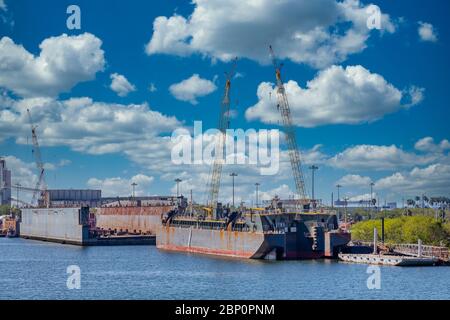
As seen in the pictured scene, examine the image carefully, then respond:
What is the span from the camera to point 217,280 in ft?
215

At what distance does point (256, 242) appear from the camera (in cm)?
9256

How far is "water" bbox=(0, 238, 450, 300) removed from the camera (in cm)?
5541

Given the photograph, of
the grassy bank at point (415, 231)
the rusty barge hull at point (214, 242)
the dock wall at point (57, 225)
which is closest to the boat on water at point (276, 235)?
the rusty barge hull at point (214, 242)

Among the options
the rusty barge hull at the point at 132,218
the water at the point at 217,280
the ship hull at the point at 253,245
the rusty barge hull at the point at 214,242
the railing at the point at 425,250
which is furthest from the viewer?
the rusty barge hull at the point at 132,218

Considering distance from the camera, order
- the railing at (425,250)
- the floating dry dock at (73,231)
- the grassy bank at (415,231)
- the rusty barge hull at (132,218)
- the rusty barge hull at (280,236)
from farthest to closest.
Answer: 1. the rusty barge hull at (132,218)
2. the floating dry dock at (73,231)
3. the grassy bank at (415,231)
4. the rusty barge hull at (280,236)
5. the railing at (425,250)

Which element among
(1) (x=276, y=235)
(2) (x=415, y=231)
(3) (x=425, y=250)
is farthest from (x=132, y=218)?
(3) (x=425, y=250)

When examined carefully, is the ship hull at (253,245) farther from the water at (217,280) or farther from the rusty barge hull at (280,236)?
the water at (217,280)

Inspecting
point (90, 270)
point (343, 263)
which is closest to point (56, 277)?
point (90, 270)

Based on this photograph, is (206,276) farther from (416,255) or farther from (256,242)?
(416,255)

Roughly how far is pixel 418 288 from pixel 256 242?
35.5 meters

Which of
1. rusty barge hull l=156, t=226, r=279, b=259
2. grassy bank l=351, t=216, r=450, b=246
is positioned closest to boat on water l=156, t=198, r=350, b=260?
rusty barge hull l=156, t=226, r=279, b=259

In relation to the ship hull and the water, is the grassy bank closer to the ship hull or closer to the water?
the ship hull

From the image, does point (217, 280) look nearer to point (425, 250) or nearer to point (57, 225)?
point (425, 250)

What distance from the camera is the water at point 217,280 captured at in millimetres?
55406
